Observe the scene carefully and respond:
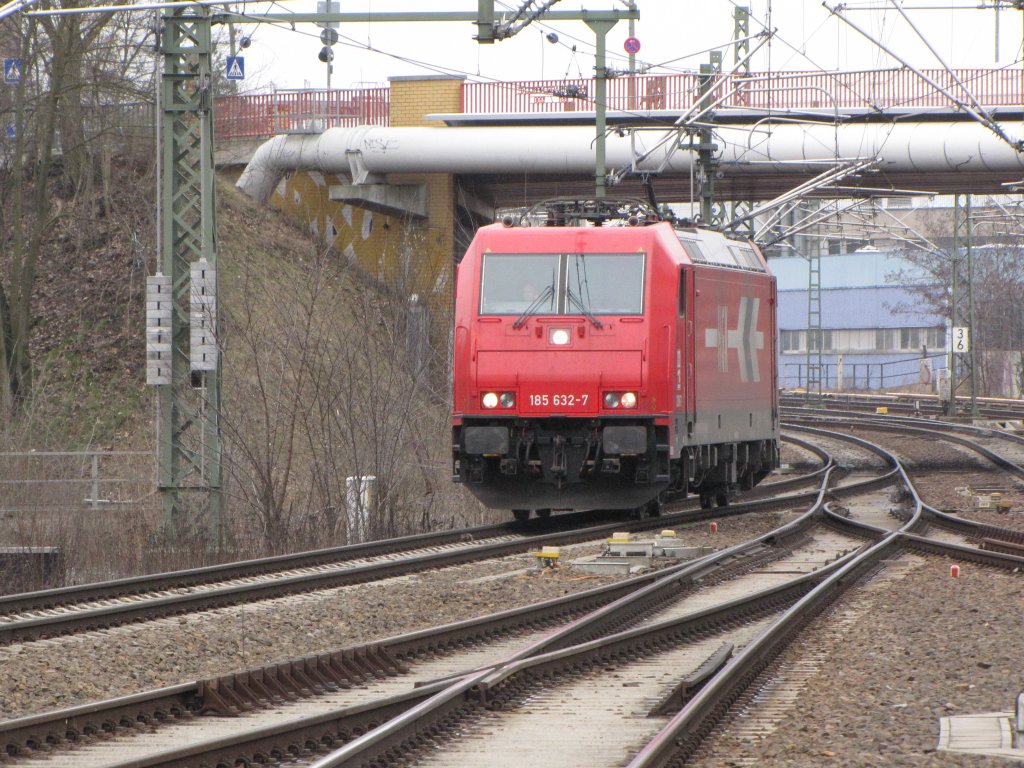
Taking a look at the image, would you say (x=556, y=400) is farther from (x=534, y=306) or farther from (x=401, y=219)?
(x=401, y=219)

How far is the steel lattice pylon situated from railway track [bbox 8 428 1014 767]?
7378 millimetres

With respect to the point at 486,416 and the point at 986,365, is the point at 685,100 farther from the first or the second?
the point at 986,365

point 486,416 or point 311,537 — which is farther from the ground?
point 486,416

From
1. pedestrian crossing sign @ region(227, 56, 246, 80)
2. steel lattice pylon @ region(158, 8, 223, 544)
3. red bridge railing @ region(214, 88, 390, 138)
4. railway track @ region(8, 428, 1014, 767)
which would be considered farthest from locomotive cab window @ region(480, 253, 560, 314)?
red bridge railing @ region(214, 88, 390, 138)

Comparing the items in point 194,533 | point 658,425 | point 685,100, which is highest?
point 685,100

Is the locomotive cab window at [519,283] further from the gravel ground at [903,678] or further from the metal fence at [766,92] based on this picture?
Answer: the metal fence at [766,92]

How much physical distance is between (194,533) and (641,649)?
9518 millimetres

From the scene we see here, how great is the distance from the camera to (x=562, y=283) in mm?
18047

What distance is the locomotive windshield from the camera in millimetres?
17812

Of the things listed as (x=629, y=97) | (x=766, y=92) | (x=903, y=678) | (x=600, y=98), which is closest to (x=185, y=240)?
(x=600, y=98)

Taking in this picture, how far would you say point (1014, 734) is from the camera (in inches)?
276

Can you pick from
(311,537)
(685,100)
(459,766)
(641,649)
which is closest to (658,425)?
(311,537)

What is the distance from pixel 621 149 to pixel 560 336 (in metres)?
19.1

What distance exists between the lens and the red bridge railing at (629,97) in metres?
35.0
